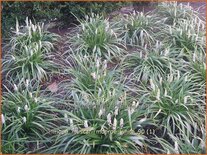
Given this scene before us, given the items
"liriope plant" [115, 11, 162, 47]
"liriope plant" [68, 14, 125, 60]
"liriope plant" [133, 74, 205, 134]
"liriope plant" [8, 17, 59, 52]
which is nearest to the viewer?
"liriope plant" [133, 74, 205, 134]

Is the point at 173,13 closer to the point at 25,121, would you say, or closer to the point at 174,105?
the point at 174,105

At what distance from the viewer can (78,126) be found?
3.35m

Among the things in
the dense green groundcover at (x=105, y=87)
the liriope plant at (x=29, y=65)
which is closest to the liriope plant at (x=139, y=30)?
the dense green groundcover at (x=105, y=87)

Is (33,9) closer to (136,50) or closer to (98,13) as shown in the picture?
(98,13)

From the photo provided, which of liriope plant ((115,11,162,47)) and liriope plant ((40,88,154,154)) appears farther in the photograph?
liriope plant ((115,11,162,47))

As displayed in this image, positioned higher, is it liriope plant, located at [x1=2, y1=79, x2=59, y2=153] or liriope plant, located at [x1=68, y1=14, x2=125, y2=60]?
liriope plant, located at [x1=68, y1=14, x2=125, y2=60]

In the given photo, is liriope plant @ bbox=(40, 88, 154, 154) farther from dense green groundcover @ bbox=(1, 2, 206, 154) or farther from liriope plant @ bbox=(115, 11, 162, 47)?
liriope plant @ bbox=(115, 11, 162, 47)

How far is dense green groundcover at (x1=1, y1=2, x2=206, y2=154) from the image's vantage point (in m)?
3.33

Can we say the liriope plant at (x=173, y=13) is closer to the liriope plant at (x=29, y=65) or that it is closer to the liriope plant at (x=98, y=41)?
the liriope plant at (x=98, y=41)

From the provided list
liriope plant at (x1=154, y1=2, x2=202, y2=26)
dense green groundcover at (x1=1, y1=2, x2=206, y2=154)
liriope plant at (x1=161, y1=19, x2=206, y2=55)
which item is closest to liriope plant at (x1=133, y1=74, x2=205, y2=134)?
dense green groundcover at (x1=1, y1=2, x2=206, y2=154)

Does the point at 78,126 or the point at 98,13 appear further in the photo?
the point at 98,13

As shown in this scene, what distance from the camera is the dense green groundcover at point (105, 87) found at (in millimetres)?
3325

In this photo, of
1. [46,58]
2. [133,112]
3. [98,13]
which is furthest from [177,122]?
[98,13]

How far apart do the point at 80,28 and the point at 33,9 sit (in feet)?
2.47
